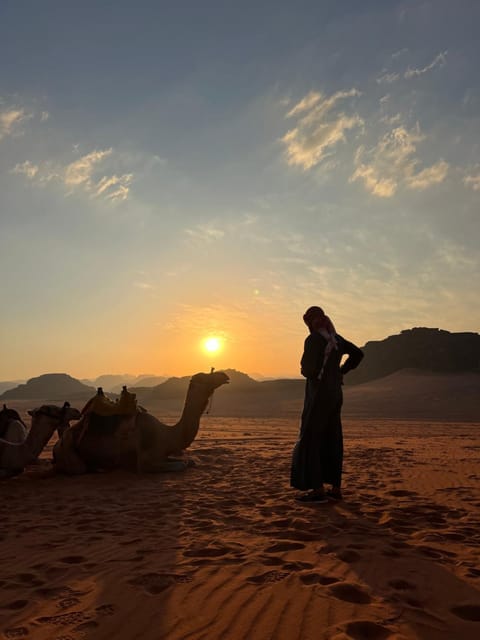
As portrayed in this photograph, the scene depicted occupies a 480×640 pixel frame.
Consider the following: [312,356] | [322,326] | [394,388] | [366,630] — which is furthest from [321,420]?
[394,388]

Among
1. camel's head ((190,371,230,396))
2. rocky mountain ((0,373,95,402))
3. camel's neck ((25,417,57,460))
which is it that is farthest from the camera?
rocky mountain ((0,373,95,402))

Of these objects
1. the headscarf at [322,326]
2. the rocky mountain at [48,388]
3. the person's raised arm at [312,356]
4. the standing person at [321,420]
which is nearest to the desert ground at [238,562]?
the standing person at [321,420]

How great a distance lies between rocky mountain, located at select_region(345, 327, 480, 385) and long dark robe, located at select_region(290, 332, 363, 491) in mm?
50920

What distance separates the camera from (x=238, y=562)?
12.1ft

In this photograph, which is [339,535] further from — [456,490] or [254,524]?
[456,490]

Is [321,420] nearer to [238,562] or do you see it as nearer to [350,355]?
[350,355]

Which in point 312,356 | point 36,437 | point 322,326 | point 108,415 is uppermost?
point 322,326

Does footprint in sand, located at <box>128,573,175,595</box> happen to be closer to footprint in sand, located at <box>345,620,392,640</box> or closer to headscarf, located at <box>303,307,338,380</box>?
footprint in sand, located at <box>345,620,392,640</box>

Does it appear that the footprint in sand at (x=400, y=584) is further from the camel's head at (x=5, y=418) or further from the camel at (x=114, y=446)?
the camel's head at (x=5, y=418)

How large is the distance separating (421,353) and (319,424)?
54.9m

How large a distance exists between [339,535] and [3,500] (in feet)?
14.8

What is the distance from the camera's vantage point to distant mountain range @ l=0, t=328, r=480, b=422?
34.0m

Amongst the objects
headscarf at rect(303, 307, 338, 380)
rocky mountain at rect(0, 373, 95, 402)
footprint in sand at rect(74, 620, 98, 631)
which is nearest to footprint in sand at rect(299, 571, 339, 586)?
footprint in sand at rect(74, 620, 98, 631)

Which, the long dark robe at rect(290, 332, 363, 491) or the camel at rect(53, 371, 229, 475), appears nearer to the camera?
the long dark robe at rect(290, 332, 363, 491)
